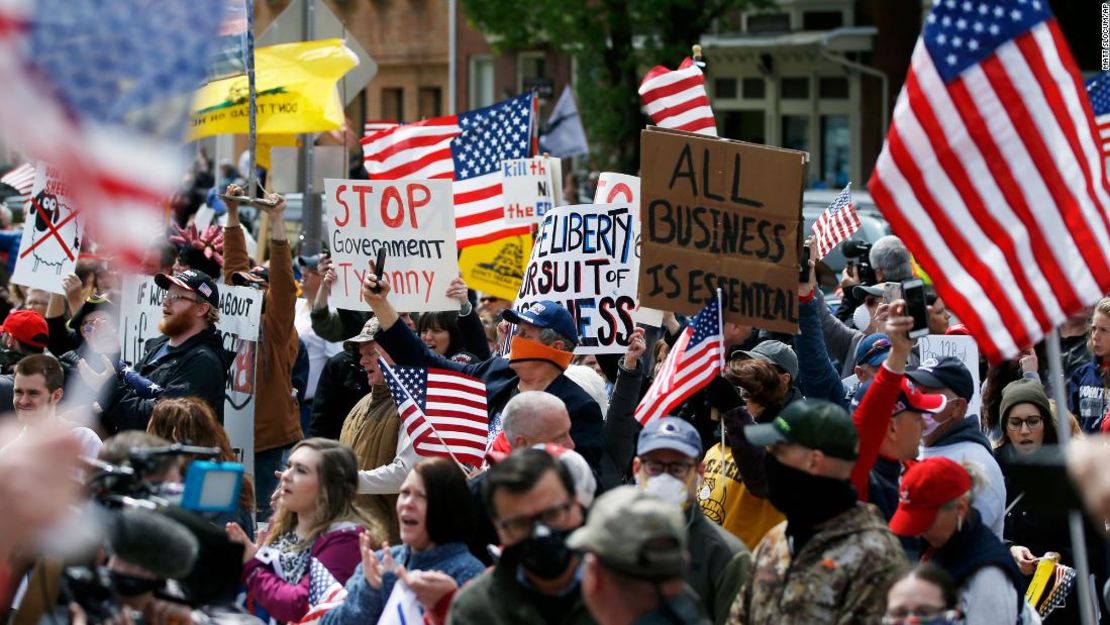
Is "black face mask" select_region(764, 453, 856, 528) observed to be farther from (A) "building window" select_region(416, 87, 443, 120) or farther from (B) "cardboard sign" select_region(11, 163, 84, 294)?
(A) "building window" select_region(416, 87, 443, 120)

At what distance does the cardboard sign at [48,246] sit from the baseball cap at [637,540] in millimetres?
7229

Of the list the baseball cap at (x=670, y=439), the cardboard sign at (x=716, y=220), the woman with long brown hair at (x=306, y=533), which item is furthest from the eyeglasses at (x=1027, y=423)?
the woman with long brown hair at (x=306, y=533)

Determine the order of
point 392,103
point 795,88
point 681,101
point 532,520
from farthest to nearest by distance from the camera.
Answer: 1. point 392,103
2. point 795,88
3. point 681,101
4. point 532,520

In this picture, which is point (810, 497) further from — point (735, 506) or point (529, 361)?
point (529, 361)

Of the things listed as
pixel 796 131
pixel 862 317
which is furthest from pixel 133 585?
pixel 796 131

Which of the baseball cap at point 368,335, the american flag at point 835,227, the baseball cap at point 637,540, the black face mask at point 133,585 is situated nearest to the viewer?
the baseball cap at point 637,540

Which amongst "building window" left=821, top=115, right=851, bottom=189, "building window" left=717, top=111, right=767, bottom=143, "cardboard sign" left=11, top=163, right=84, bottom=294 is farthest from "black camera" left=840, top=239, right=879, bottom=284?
"building window" left=717, top=111, right=767, bottom=143

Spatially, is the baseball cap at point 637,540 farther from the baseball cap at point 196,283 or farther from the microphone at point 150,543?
the baseball cap at point 196,283

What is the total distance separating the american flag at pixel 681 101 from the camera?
9844mm

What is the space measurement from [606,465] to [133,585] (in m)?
2.98

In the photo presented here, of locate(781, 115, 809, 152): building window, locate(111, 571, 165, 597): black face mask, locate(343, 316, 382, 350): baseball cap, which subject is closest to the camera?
locate(111, 571, 165, 597): black face mask

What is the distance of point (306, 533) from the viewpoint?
6406 mm

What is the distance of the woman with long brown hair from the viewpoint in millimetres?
6203

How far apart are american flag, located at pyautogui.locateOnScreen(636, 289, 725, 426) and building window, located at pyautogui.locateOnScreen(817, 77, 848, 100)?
2856 centimetres
